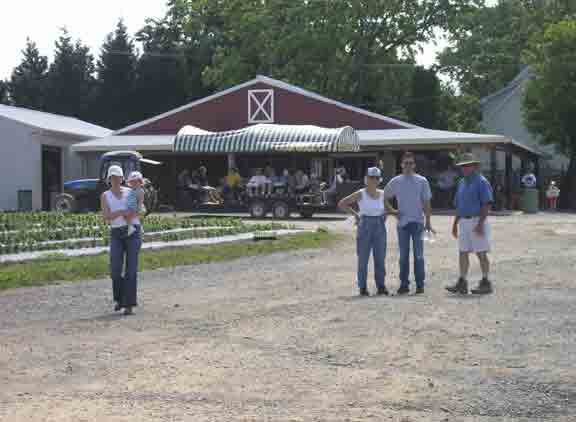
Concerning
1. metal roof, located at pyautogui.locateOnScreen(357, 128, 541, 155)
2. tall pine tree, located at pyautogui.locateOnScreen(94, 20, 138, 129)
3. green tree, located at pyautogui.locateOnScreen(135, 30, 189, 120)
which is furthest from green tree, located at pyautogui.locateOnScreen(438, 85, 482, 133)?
metal roof, located at pyautogui.locateOnScreen(357, 128, 541, 155)

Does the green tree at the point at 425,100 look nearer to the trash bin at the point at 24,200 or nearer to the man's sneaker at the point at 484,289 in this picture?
the trash bin at the point at 24,200

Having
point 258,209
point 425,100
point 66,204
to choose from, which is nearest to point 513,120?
point 425,100

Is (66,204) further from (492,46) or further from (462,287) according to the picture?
(492,46)

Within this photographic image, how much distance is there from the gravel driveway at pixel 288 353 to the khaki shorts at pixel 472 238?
65cm

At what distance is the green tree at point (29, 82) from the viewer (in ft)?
228

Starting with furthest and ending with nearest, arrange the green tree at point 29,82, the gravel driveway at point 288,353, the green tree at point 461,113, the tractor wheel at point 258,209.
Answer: the green tree at point 29,82, the green tree at point 461,113, the tractor wheel at point 258,209, the gravel driveway at point 288,353

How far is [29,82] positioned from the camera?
7006cm

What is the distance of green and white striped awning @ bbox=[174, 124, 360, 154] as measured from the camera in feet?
109

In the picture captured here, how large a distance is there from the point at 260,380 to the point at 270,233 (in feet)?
44.2

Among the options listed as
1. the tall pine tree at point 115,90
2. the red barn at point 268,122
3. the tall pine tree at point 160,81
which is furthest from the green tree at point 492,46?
the red barn at point 268,122

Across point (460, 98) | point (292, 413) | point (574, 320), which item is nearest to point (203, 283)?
point (574, 320)

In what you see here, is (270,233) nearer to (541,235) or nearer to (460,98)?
(541,235)

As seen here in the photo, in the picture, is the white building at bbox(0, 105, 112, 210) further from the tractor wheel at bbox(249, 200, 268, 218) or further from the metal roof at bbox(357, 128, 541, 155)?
the metal roof at bbox(357, 128, 541, 155)

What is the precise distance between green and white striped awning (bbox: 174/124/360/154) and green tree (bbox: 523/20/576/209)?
46.8ft
